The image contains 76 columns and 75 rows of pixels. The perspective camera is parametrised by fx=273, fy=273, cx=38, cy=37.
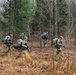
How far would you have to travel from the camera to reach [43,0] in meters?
34.8

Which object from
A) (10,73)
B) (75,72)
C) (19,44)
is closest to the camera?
(75,72)

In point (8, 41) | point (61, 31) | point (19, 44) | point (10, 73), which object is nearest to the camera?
point (10, 73)

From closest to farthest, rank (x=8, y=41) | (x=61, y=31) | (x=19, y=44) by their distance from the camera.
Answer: (x=19, y=44)
(x=8, y=41)
(x=61, y=31)

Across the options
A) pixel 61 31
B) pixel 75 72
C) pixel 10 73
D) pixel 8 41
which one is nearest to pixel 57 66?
pixel 75 72

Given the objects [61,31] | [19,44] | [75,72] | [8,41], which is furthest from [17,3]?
[75,72]

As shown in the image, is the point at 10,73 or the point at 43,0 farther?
the point at 43,0

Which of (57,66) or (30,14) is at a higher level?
(30,14)

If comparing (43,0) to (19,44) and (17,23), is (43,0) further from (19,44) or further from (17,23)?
(19,44)

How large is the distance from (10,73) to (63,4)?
21.8 m

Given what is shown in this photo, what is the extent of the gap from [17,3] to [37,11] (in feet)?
15.7

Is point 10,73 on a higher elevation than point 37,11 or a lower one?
lower

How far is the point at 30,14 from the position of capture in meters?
32.0

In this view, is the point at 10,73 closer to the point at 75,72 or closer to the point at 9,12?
the point at 75,72

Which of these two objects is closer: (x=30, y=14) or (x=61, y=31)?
(x=30, y=14)
